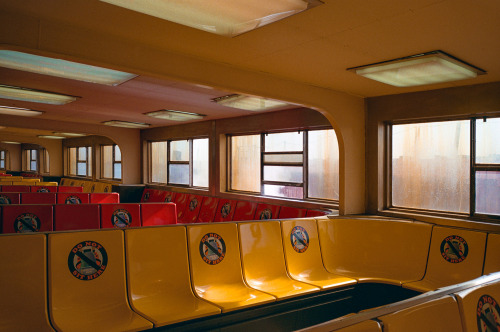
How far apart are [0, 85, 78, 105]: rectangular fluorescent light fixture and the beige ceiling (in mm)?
768

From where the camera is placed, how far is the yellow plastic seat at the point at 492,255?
127 inches

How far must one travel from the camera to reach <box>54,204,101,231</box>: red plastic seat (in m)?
4.10

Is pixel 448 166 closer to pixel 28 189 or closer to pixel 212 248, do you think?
pixel 212 248

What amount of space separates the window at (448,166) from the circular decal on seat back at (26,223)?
14.3 ft

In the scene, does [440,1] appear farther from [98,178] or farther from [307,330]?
[98,178]

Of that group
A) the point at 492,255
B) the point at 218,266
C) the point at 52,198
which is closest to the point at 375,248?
the point at 492,255

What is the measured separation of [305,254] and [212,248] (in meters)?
1.13

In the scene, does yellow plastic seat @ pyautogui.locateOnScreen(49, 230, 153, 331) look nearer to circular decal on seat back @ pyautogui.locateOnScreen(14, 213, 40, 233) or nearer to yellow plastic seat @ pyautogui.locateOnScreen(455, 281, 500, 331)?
circular decal on seat back @ pyautogui.locateOnScreen(14, 213, 40, 233)

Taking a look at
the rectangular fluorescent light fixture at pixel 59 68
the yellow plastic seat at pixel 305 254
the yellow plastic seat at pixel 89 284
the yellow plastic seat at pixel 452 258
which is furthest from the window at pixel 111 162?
the yellow plastic seat at pixel 452 258

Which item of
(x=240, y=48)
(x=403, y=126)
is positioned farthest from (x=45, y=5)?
(x=403, y=126)

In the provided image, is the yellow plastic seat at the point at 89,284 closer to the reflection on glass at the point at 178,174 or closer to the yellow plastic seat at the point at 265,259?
the yellow plastic seat at the point at 265,259

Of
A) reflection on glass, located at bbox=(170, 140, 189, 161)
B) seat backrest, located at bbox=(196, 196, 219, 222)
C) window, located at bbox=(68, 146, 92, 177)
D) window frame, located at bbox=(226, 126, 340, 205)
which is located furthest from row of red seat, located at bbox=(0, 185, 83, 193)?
window, located at bbox=(68, 146, 92, 177)

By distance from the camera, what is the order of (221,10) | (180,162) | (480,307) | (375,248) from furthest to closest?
(180,162)
(375,248)
(221,10)
(480,307)

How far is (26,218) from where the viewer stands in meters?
3.93
